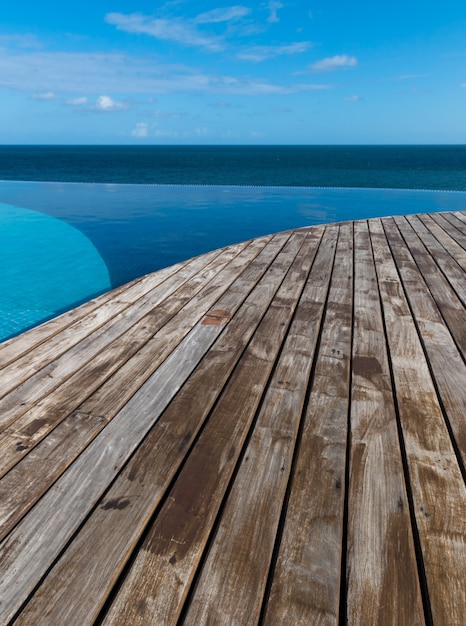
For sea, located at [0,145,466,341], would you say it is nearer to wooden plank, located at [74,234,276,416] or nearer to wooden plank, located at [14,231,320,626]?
wooden plank, located at [74,234,276,416]

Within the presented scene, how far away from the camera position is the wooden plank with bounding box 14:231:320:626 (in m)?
0.71

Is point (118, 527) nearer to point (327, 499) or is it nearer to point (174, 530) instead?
point (174, 530)

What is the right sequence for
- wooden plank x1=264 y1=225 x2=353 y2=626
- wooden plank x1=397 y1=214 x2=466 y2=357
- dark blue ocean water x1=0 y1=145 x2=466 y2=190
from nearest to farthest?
1. wooden plank x1=264 y1=225 x2=353 y2=626
2. wooden plank x1=397 y1=214 x2=466 y2=357
3. dark blue ocean water x1=0 y1=145 x2=466 y2=190

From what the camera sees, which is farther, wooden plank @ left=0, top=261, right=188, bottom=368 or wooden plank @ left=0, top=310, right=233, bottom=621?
wooden plank @ left=0, top=261, right=188, bottom=368

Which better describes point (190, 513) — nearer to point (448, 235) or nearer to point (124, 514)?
point (124, 514)

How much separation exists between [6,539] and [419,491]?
2.92ft

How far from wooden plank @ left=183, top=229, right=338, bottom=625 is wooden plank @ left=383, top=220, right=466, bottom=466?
1.42 ft

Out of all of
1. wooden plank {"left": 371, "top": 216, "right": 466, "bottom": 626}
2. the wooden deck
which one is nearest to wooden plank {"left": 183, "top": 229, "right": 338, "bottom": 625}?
the wooden deck

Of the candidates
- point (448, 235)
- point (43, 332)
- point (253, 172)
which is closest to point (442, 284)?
point (448, 235)

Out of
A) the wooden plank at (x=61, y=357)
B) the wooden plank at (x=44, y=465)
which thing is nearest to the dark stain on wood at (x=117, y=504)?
the wooden plank at (x=44, y=465)

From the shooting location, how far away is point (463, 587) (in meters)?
0.73

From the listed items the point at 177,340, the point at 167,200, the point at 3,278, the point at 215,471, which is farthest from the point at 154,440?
the point at 167,200

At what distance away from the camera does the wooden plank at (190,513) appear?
70 cm

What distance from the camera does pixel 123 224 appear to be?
676 cm
